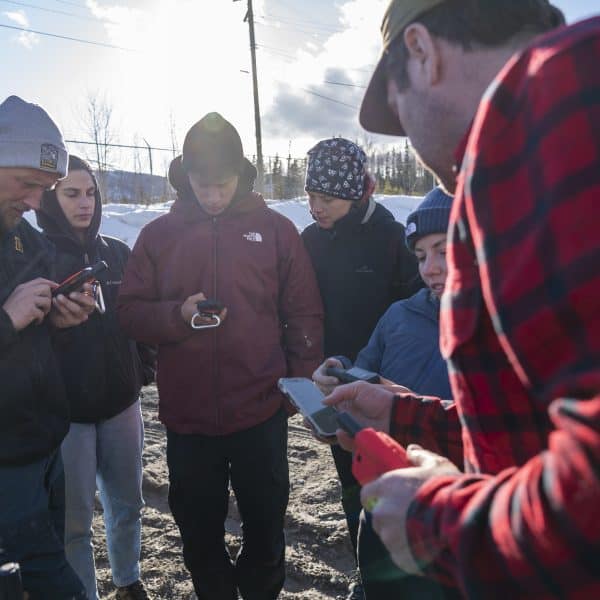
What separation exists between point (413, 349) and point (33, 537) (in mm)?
1683

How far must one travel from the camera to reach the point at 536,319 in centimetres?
70

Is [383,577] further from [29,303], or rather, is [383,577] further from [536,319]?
[29,303]

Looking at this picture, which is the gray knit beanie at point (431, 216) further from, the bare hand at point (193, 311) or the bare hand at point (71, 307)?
the bare hand at point (71, 307)

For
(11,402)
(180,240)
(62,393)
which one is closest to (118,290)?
(180,240)

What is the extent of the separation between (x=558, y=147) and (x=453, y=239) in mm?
235

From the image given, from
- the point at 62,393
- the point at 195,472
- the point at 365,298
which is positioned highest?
the point at 365,298

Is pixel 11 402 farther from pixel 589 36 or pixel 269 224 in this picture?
pixel 589 36

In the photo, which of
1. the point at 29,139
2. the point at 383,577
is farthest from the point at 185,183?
the point at 383,577

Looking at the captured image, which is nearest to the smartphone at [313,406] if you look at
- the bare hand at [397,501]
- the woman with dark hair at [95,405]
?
the bare hand at [397,501]

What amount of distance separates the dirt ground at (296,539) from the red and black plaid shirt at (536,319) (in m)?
2.45

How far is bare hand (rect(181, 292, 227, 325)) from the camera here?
8.61 ft

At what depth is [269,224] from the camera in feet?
9.64

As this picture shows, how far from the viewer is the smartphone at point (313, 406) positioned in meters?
1.68

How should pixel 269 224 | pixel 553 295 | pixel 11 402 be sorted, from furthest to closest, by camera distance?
pixel 269 224 < pixel 11 402 < pixel 553 295
